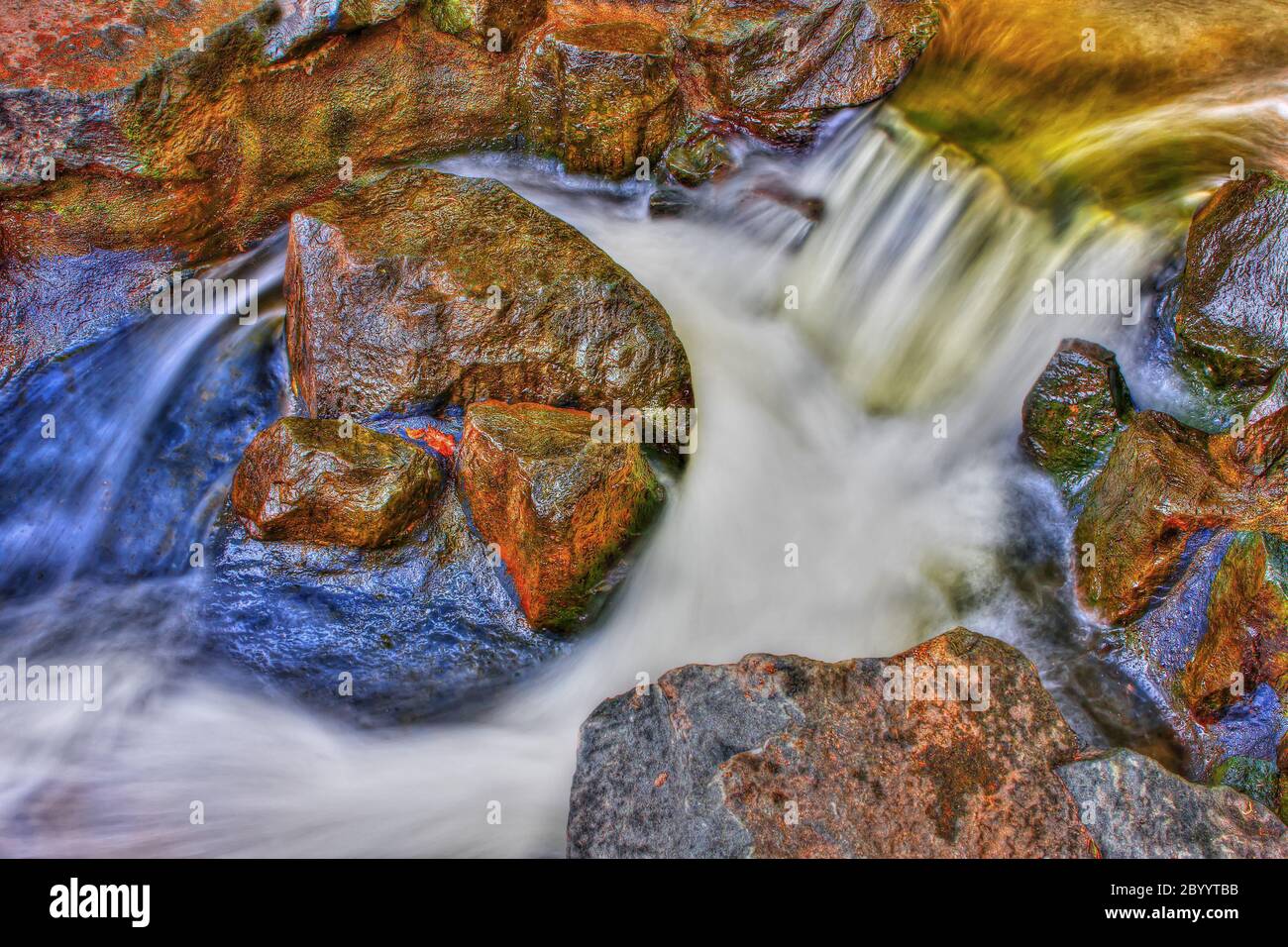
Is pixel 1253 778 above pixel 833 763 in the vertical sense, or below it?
below

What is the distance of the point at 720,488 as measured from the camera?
16.3ft

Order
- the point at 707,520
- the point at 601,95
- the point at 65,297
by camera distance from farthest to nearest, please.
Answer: the point at 601,95 → the point at 65,297 → the point at 707,520

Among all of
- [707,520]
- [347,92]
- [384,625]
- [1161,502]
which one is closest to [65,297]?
[347,92]

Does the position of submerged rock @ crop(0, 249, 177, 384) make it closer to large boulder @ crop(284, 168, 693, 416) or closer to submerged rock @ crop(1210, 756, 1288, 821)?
large boulder @ crop(284, 168, 693, 416)

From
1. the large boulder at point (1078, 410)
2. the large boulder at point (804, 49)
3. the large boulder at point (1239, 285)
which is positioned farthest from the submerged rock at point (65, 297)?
the large boulder at point (1239, 285)

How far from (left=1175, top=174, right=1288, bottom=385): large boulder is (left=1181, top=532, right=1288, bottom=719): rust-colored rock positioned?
0.98m

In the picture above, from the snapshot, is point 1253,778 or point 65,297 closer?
point 1253,778

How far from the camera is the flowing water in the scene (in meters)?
4.12

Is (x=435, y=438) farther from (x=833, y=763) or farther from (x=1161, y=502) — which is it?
(x=1161, y=502)

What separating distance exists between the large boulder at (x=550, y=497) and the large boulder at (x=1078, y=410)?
6.96ft

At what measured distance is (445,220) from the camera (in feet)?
16.3

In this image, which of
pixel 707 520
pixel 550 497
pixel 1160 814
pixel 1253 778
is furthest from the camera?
pixel 707 520

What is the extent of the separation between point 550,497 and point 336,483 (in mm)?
992

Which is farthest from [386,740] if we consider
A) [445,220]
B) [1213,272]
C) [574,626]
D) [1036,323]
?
[1213,272]
